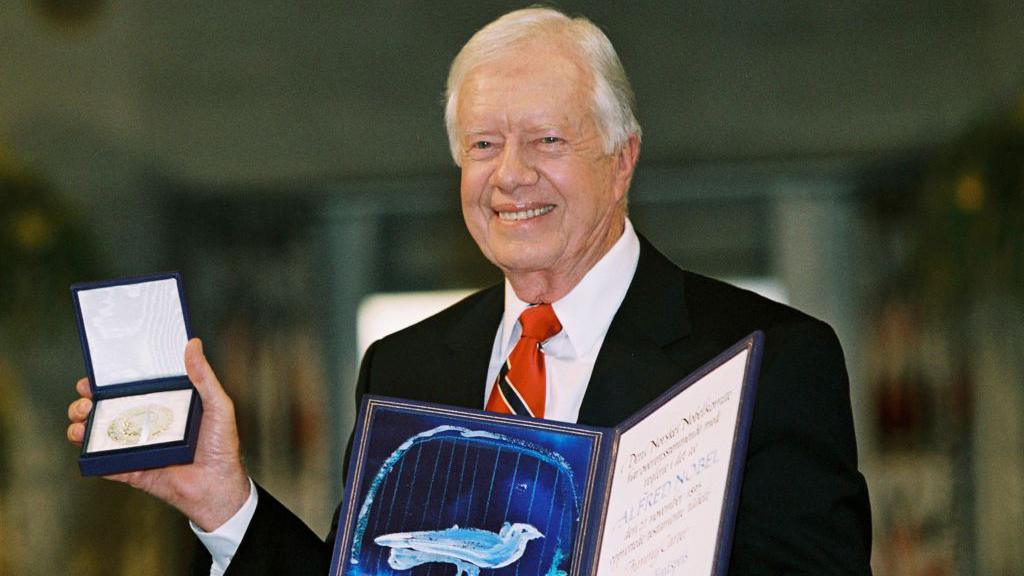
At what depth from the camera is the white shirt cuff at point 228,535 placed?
2178 millimetres

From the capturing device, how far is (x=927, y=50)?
4.62 m

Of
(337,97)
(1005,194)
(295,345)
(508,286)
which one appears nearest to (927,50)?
(1005,194)

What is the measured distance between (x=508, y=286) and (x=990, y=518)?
269cm

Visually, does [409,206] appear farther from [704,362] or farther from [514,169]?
[704,362]

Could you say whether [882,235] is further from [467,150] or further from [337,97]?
[467,150]

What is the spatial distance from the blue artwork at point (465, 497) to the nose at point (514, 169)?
42 centimetres

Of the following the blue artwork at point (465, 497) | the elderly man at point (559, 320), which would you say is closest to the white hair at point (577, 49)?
the elderly man at point (559, 320)

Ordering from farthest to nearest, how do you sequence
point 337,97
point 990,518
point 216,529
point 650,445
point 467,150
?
1. point 337,97
2. point 990,518
3. point 467,150
4. point 216,529
5. point 650,445

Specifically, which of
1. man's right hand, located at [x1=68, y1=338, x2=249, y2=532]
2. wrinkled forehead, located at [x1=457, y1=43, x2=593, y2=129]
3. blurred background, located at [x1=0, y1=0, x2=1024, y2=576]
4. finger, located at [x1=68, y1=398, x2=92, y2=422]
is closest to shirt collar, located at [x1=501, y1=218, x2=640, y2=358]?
wrinkled forehead, located at [x1=457, y1=43, x2=593, y2=129]

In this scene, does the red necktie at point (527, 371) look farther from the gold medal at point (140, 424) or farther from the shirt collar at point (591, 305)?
the gold medal at point (140, 424)

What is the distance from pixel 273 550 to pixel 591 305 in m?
0.59

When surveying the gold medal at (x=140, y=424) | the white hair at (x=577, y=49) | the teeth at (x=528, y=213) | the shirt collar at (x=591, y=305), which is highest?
the white hair at (x=577, y=49)

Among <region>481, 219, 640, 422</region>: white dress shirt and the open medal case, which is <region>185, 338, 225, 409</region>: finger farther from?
<region>481, 219, 640, 422</region>: white dress shirt

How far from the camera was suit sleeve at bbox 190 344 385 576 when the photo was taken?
7.11 ft
